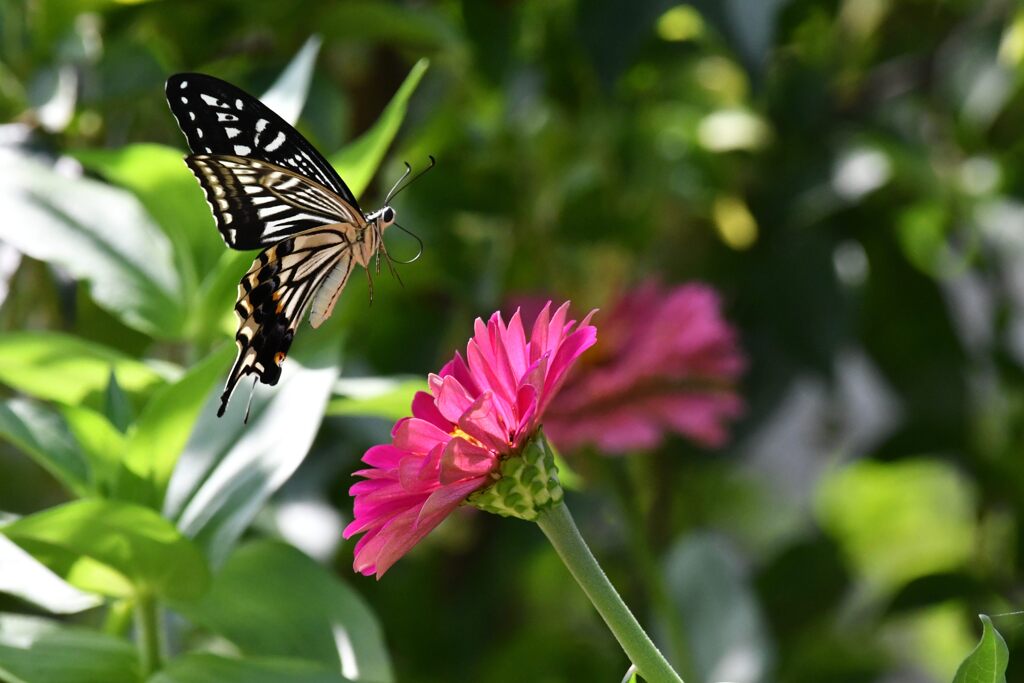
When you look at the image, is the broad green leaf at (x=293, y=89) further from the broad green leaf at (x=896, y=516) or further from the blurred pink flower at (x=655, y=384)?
the broad green leaf at (x=896, y=516)

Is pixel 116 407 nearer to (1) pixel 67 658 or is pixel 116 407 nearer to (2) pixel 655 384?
(1) pixel 67 658

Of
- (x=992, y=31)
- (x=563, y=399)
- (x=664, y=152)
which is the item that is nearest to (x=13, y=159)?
(x=563, y=399)

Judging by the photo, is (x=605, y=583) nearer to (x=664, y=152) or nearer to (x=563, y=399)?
(x=563, y=399)

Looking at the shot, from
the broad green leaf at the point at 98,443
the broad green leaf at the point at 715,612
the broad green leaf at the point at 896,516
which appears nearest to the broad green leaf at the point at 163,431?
the broad green leaf at the point at 98,443

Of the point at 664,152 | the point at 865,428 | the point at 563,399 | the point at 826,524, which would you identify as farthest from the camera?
the point at 865,428

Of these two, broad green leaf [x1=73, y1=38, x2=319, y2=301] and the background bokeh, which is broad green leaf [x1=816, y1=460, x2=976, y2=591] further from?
broad green leaf [x1=73, y1=38, x2=319, y2=301]
